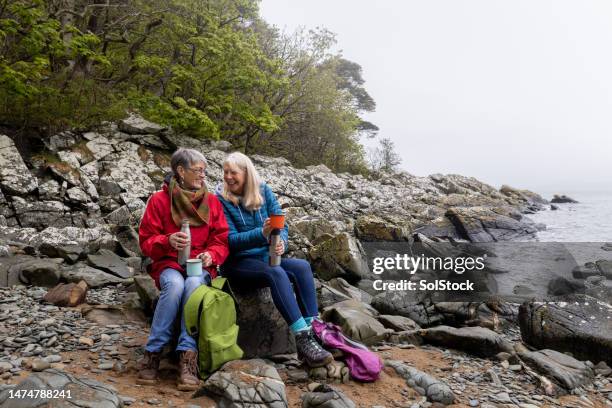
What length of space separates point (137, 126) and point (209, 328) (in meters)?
14.0

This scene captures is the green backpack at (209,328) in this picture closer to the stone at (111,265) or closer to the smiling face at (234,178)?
the smiling face at (234,178)

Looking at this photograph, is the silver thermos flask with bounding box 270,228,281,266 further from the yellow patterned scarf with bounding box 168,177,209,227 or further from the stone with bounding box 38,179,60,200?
the stone with bounding box 38,179,60,200

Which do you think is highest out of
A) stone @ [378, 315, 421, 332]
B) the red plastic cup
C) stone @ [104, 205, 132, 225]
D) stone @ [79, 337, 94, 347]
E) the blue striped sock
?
the red plastic cup

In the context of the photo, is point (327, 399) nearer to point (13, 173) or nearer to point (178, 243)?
point (178, 243)

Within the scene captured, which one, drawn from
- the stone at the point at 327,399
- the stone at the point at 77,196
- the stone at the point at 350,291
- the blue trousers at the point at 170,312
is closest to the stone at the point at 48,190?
the stone at the point at 77,196

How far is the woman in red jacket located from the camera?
404 centimetres

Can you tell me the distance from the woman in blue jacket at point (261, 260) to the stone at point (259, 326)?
0.28 metres

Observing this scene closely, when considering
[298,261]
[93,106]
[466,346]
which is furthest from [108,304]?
[93,106]

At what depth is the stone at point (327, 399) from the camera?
370cm

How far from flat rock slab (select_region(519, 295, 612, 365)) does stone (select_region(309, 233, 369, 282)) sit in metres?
4.66

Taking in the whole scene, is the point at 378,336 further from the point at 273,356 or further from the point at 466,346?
the point at 273,356

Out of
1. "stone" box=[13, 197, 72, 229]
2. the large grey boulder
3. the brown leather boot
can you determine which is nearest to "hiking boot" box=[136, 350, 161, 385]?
the brown leather boot

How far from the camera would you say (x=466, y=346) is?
6.04 m

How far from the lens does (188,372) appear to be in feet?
13.0
